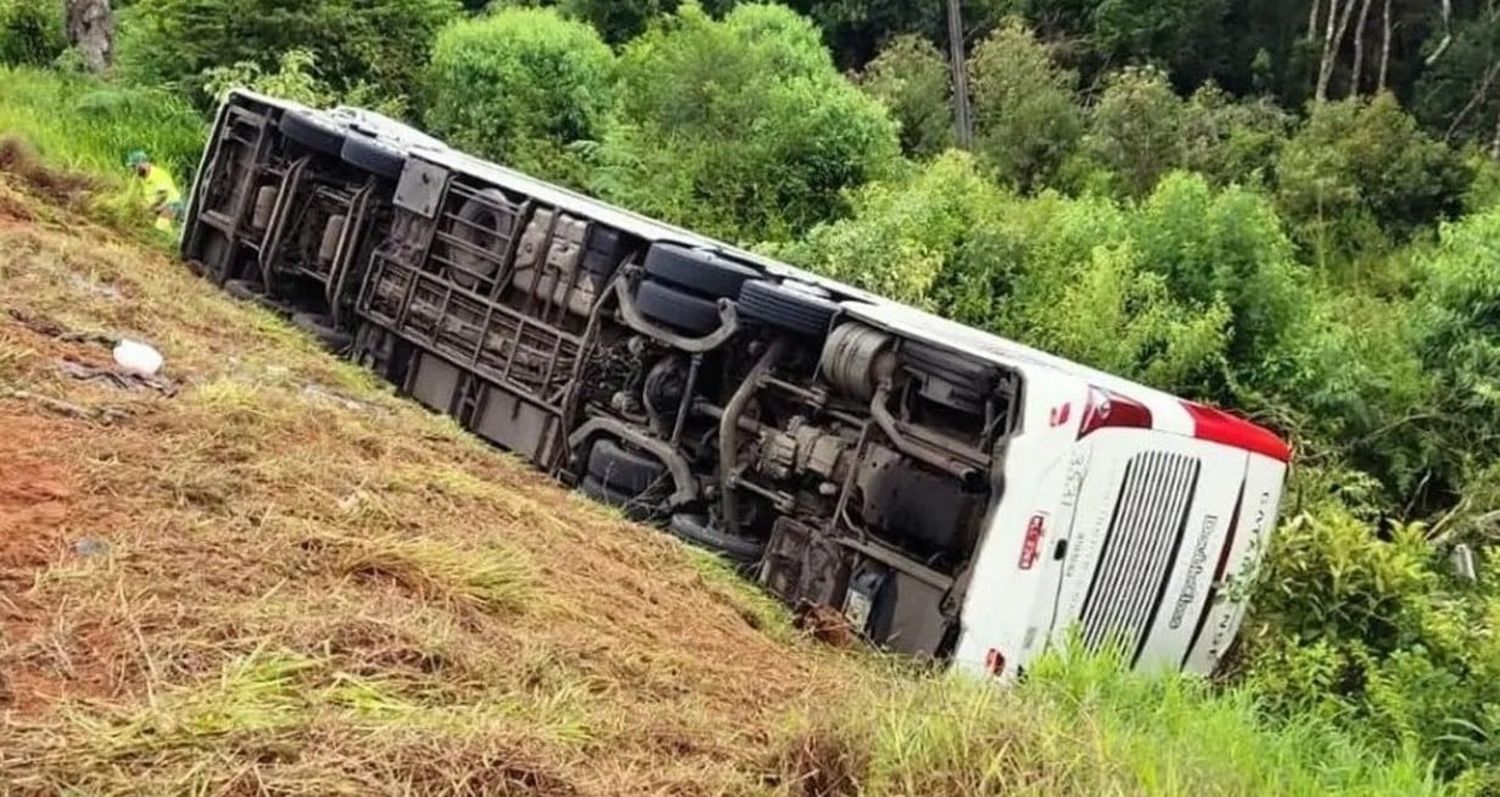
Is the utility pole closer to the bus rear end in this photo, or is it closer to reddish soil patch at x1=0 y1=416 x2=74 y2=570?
the bus rear end

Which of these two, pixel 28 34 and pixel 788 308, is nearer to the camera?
pixel 788 308

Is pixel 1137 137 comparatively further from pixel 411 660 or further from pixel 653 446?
pixel 411 660

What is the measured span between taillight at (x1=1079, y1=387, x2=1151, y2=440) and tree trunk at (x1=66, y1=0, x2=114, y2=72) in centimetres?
1458

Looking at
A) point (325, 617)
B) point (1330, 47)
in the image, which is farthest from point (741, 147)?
point (1330, 47)

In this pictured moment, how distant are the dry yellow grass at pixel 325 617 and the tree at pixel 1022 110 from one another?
14.2 meters

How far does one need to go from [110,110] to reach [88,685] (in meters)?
12.7

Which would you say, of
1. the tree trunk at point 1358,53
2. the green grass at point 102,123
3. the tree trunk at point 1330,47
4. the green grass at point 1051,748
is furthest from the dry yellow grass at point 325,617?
the tree trunk at point 1358,53

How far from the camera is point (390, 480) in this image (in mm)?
5438

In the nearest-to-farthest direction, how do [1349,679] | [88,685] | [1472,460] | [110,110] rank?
[88,685] → [1349,679] → [1472,460] → [110,110]

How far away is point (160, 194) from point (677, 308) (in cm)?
641

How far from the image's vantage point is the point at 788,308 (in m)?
6.45

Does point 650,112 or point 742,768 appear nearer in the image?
point 742,768

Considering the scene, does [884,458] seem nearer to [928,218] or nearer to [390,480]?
[390,480]

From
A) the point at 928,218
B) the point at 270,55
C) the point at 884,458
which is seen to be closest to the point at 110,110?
the point at 270,55
